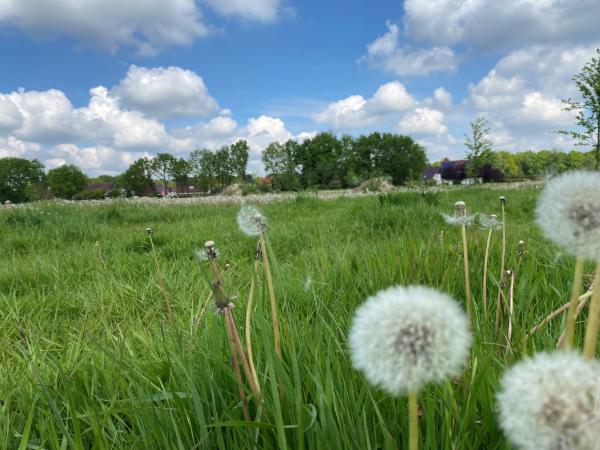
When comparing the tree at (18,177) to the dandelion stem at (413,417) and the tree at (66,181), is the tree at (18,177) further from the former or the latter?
the dandelion stem at (413,417)

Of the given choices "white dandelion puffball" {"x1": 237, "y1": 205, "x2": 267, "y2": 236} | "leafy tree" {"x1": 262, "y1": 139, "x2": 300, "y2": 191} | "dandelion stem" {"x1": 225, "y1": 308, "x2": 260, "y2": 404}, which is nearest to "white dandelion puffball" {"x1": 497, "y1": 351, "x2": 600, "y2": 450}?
"dandelion stem" {"x1": 225, "y1": 308, "x2": 260, "y2": 404}

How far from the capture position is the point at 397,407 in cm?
147

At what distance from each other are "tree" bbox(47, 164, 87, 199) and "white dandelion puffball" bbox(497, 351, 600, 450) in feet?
348

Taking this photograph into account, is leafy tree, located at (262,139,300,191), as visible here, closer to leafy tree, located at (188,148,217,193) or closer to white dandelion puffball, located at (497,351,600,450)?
leafy tree, located at (188,148,217,193)

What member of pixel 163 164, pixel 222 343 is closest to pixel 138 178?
pixel 163 164

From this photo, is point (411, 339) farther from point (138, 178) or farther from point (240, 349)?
point (138, 178)

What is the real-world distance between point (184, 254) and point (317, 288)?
3550 mm

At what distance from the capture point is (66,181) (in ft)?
312

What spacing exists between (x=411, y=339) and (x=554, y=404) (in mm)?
219

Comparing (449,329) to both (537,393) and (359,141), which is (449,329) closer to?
(537,393)

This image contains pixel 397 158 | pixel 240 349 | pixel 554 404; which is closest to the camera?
pixel 554 404

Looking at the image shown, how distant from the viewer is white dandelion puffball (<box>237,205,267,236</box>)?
4.69 ft

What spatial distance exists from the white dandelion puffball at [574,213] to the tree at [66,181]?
347ft

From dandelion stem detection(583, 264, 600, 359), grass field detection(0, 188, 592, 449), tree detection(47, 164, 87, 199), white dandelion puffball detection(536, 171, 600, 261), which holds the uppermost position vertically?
tree detection(47, 164, 87, 199)
